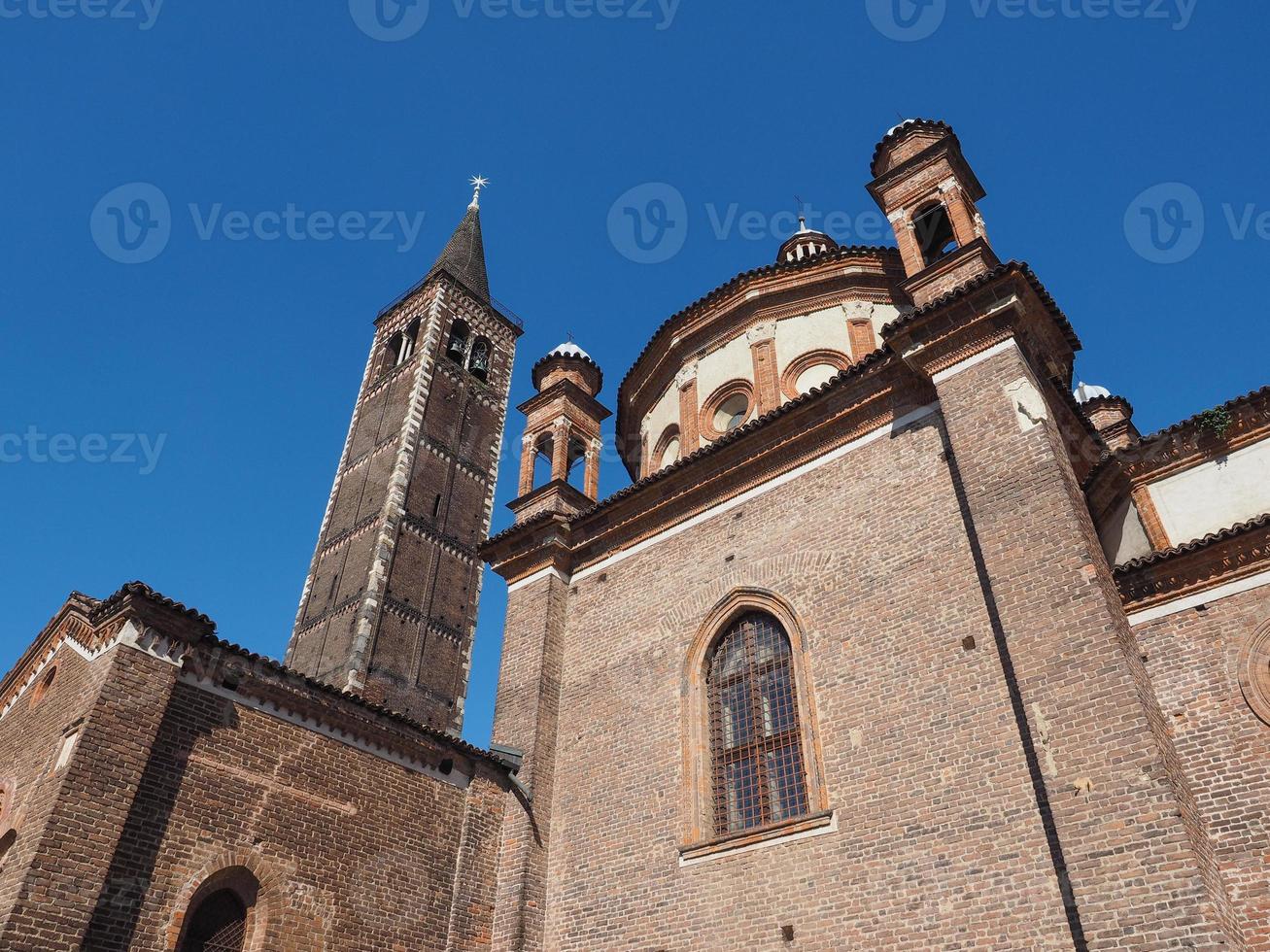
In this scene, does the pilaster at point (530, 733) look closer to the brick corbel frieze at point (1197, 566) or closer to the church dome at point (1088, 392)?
the brick corbel frieze at point (1197, 566)

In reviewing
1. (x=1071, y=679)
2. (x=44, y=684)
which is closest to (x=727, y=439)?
(x=1071, y=679)

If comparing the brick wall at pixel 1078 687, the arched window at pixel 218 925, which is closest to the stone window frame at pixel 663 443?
the brick wall at pixel 1078 687

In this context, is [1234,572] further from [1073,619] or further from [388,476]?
[388,476]

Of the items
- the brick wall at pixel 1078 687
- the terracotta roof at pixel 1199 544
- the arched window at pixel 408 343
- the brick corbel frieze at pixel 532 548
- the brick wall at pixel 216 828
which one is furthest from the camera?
the arched window at pixel 408 343

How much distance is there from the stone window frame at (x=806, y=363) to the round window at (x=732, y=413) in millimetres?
852

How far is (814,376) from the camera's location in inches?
627

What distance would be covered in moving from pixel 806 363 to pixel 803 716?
7239mm

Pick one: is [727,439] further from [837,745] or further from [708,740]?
[837,745]

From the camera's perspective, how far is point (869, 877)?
30.4 feet

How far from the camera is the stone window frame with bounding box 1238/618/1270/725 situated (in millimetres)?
8805

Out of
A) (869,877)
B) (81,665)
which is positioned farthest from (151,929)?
(869,877)

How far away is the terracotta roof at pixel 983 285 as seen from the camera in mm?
10906

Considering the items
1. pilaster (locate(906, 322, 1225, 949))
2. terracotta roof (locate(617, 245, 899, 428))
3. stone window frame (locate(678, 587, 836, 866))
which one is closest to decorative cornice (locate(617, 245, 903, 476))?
terracotta roof (locate(617, 245, 899, 428))

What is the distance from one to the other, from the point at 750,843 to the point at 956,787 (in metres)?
2.51
